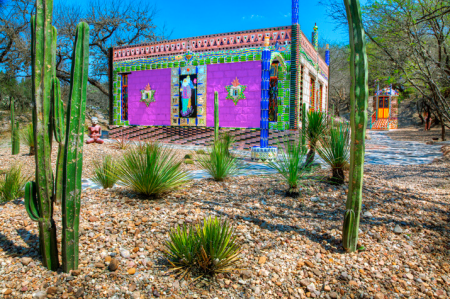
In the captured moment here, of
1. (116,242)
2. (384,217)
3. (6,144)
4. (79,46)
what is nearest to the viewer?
(79,46)

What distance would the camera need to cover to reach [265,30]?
912 centimetres

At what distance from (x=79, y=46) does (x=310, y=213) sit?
99.0 inches

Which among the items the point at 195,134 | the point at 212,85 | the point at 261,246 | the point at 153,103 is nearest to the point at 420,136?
the point at 212,85

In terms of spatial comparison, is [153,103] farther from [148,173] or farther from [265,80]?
[148,173]

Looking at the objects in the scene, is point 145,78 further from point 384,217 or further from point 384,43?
point 384,217

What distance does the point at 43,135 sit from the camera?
2088 millimetres

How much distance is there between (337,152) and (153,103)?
28.9 feet

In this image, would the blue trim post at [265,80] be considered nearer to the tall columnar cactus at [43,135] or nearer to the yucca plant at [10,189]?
the yucca plant at [10,189]

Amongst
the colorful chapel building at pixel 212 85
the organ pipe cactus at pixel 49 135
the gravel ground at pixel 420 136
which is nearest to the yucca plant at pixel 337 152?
the organ pipe cactus at pixel 49 135

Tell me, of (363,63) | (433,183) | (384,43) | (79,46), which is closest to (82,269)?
(79,46)

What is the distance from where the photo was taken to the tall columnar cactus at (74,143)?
1928 mm

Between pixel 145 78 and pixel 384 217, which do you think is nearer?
pixel 384 217

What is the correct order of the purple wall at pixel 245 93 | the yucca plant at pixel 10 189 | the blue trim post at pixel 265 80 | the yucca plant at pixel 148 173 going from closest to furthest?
the yucca plant at pixel 148 173 < the yucca plant at pixel 10 189 < the blue trim post at pixel 265 80 < the purple wall at pixel 245 93

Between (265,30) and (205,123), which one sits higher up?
(265,30)
